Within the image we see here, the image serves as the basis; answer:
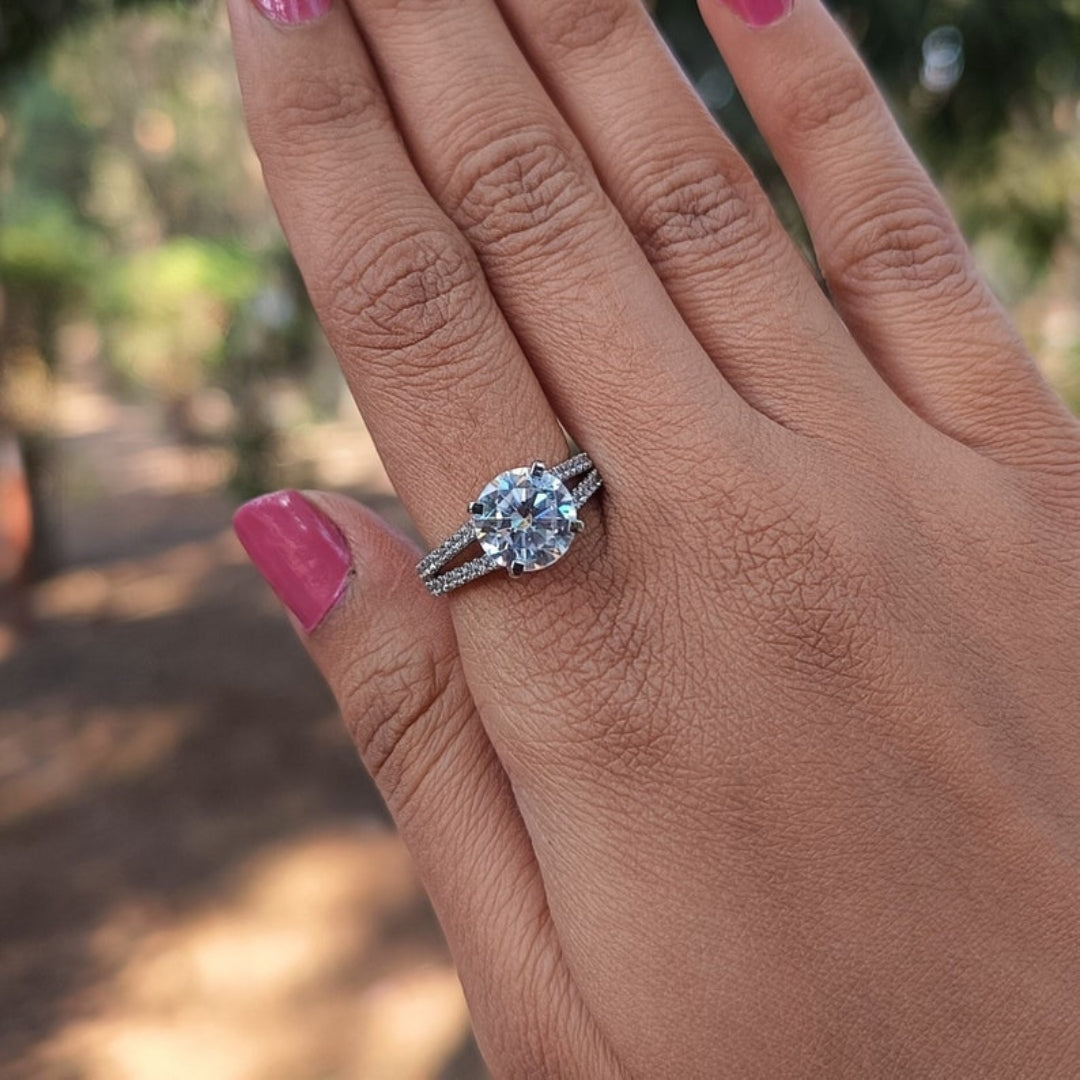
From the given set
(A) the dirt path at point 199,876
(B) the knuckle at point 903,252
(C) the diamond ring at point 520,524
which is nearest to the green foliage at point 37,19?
(A) the dirt path at point 199,876

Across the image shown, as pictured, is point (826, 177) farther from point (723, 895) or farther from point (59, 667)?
point (59, 667)

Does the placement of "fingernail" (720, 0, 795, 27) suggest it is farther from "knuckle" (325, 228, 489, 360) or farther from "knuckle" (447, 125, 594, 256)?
"knuckle" (325, 228, 489, 360)

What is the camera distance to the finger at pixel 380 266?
73cm

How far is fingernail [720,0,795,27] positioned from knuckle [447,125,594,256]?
23 cm

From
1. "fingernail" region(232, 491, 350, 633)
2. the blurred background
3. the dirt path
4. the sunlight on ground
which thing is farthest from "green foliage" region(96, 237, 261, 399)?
"fingernail" region(232, 491, 350, 633)

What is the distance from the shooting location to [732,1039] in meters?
0.65

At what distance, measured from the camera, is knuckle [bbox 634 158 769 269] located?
0.81 meters

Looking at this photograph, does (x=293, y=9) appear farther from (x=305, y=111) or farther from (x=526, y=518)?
(x=526, y=518)

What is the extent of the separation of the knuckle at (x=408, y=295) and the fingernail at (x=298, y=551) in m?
0.16

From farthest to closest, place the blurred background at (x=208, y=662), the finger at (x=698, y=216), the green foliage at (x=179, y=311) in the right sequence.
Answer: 1. the green foliage at (x=179, y=311)
2. the blurred background at (x=208, y=662)
3. the finger at (x=698, y=216)

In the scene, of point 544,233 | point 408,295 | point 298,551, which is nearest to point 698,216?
point 544,233

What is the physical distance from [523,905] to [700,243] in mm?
553

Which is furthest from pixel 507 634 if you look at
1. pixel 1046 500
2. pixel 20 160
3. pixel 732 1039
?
pixel 20 160

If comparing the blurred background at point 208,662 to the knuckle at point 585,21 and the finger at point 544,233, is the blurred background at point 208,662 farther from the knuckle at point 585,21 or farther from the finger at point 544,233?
the knuckle at point 585,21
